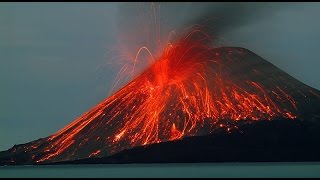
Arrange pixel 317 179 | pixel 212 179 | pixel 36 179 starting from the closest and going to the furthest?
pixel 317 179, pixel 212 179, pixel 36 179

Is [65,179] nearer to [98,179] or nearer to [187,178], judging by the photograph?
[98,179]

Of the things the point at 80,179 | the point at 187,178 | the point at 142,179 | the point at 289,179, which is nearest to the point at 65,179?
the point at 80,179

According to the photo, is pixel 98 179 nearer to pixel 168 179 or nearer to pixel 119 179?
pixel 119 179

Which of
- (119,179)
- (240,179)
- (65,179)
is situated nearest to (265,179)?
(240,179)

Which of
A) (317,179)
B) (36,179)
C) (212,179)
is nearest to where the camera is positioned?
(317,179)

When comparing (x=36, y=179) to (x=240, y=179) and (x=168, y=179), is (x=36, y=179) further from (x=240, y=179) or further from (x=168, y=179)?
(x=240, y=179)

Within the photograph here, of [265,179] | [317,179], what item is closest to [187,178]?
[265,179]

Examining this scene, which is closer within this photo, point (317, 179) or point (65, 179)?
point (317, 179)

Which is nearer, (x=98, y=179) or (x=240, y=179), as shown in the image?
(x=240, y=179)
